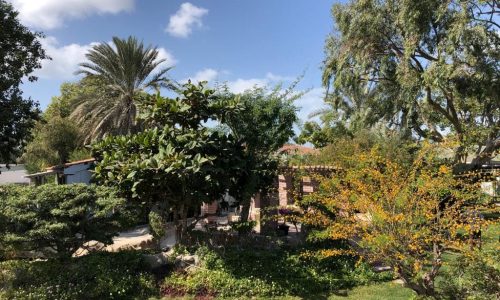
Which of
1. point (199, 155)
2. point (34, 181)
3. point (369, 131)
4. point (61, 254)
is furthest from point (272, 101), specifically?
point (34, 181)

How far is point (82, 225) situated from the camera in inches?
296

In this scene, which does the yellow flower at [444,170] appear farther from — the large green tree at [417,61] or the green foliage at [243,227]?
the large green tree at [417,61]

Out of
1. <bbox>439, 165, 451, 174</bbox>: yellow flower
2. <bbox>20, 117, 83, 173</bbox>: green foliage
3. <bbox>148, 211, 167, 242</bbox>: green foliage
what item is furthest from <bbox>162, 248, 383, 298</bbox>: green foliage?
<bbox>20, 117, 83, 173</bbox>: green foliage

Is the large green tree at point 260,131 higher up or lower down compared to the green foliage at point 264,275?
higher up

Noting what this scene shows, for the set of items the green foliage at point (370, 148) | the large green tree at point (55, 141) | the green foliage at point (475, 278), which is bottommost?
the green foliage at point (475, 278)

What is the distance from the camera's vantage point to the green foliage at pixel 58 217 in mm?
7066

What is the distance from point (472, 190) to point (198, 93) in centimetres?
512

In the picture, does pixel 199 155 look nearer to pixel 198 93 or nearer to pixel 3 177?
pixel 198 93

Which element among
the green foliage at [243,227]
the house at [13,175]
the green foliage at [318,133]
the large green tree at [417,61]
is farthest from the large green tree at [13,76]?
the house at [13,175]

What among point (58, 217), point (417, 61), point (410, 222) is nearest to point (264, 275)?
point (410, 222)

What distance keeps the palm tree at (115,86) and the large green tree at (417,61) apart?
815 centimetres

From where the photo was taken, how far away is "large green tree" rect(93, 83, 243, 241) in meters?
7.23

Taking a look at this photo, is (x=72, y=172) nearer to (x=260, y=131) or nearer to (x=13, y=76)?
(x=13, y=76)

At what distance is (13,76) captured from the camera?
1052cm
